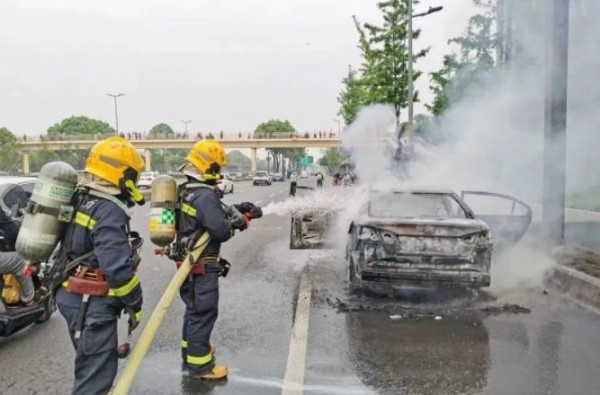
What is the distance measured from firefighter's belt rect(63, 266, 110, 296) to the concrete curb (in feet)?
17.5

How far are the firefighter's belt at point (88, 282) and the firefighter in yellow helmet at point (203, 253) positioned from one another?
1.03 metres

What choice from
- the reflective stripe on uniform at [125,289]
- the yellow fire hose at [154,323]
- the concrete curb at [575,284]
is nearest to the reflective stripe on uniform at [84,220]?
the reflective stripe on uniform at [125,289]

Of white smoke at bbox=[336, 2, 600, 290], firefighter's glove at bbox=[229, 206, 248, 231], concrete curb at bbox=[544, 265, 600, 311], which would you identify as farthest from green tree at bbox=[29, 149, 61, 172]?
firefighter's glove at bbox=[229, 206, 248, 231]

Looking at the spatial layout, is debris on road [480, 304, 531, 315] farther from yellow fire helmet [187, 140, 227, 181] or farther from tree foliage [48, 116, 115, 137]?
tree foliage [48, 116, 115, 137]

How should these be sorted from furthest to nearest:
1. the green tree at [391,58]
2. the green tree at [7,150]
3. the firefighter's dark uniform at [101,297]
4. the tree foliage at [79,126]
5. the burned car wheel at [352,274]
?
1. the tree foliage at [79,126]
2. the green tree at [7,150]
3. the green tree at [391,58]
4. the burned car wheel at [352,274]
5. the firefighter's dark uniform at [101,297]

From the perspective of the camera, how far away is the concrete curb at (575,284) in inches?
247

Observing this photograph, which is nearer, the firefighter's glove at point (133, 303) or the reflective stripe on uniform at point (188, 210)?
the firefighter's glove at point (133, 303)

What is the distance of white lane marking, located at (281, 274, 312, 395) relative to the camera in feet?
12.9

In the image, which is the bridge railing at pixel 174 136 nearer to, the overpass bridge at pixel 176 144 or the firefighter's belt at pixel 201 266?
the overpass bridge at pixel 176 144

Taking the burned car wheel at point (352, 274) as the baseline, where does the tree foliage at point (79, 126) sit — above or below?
above

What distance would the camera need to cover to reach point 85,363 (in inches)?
118

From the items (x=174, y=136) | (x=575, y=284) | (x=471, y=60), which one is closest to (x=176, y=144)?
(x=174, y=136)

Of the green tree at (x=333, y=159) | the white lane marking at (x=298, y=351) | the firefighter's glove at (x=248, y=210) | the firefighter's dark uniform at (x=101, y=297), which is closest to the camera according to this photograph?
the firefighter's dark uniform at (x=101, y=297)

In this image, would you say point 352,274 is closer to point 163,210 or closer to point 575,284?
point 575,284
